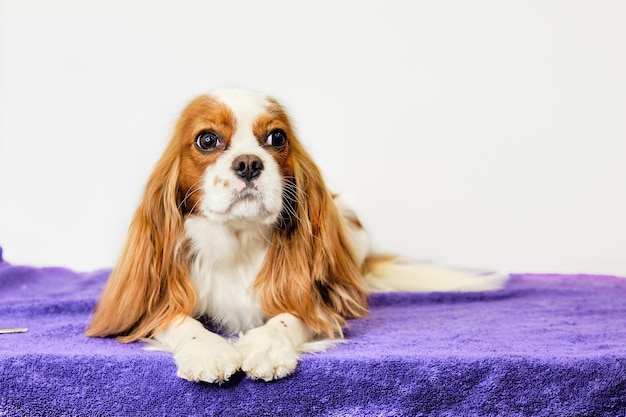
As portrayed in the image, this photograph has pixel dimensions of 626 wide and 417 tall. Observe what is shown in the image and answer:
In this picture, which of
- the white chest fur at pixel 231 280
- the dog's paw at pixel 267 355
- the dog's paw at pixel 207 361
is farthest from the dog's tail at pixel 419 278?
the dog's paw at pixel 207 361

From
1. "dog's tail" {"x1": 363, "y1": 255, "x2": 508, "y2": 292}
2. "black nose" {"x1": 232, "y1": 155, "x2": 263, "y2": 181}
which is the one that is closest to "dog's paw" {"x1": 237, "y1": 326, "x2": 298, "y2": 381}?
"black nose" {"x1": 232, "y1": 155, "x2": 263, "y2": 181}

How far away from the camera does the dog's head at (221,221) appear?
191cm

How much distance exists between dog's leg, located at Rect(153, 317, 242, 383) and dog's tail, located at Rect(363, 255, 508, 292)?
3.31 feet

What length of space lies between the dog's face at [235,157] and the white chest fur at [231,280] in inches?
4.7

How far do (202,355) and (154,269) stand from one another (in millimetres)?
407

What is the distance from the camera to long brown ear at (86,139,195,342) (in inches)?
77.0

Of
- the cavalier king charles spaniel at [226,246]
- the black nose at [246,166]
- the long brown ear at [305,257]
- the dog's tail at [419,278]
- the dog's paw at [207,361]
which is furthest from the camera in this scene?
the dog's tail at [419,278]

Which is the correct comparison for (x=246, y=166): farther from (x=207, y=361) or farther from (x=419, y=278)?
(x=419, y=278)

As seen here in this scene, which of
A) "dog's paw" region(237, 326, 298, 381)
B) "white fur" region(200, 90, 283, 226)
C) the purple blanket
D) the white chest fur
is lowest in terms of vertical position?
the purple blanket

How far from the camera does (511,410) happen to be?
5.45 feet

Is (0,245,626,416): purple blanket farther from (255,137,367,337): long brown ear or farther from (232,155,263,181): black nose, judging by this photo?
(232,155,263,181): black nose

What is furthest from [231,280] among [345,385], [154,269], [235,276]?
[345,385]

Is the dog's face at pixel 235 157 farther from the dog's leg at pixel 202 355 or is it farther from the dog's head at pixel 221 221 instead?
the dog's leg at pixel 202 355

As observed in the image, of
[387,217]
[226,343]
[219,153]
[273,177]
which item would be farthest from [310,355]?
[387,217]
